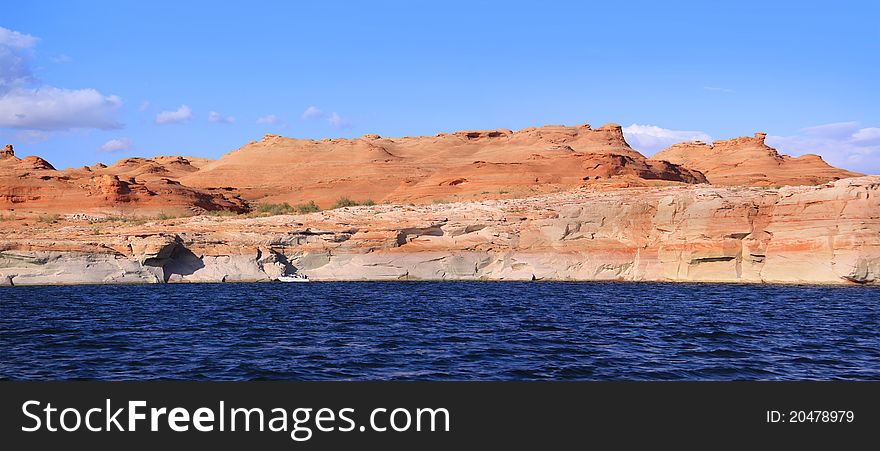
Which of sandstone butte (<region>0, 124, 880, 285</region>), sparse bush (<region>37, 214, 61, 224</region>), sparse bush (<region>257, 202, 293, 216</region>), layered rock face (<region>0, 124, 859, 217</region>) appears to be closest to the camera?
sandstone butte (<region>0, 124, 880, 285</region>)

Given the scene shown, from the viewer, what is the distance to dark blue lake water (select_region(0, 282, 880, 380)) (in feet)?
62.6

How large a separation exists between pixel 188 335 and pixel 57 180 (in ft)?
252

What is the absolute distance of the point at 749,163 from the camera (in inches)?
5645

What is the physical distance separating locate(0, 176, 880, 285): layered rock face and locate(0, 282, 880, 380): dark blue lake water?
199 inches

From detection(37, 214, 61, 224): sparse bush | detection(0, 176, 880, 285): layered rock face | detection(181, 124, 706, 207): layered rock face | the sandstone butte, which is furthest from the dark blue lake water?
detection(181, 124, 706, 207): layered rock face

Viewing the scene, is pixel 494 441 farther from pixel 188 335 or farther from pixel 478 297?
pixel 478 297

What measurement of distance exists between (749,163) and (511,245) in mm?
102793

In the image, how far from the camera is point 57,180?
93.7 meters

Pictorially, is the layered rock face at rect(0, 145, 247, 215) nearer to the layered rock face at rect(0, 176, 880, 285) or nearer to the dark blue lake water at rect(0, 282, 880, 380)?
the layered rock face at rect(0, 176, 880, 285)

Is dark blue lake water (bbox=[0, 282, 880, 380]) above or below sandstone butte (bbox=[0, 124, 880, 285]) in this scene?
below

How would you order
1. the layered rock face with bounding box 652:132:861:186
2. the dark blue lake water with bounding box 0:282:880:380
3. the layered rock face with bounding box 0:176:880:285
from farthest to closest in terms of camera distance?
the layered rock face with bounding box 652:132:861:186, the layered rock face with bounding box 0:176:880:285, the dark blue lake water with bounding box 0:282:880:380

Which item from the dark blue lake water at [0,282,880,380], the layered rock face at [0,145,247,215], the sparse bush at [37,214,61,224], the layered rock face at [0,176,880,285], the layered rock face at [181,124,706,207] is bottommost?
the dark blue lake water at [0,282,880,380]

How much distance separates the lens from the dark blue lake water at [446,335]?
19.1 meters

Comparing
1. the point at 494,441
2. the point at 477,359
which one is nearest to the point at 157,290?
the point at 477,359
